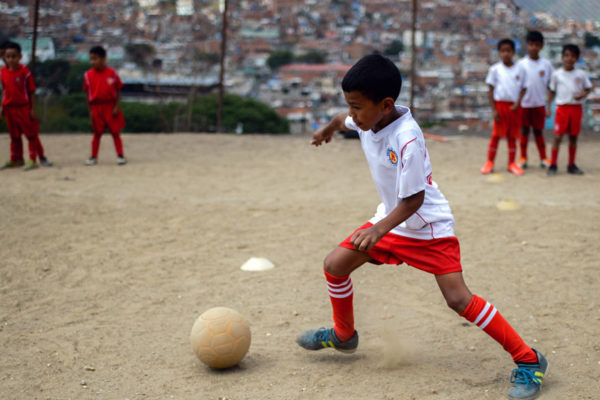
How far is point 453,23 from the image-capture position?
2109 cm

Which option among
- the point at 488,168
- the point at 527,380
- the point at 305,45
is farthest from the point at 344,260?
the point at 305,45

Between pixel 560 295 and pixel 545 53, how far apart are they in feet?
36.1

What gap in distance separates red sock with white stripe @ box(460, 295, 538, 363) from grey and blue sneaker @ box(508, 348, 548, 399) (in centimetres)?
3

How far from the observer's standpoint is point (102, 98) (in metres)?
9.29

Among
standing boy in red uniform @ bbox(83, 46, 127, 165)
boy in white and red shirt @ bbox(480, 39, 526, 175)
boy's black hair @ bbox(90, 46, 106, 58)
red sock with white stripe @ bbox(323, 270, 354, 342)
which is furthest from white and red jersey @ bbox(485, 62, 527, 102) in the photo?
red sock with white stripe @ bbox(323, 270, 354, 342)

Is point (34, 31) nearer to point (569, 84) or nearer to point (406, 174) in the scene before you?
point (569, 84)

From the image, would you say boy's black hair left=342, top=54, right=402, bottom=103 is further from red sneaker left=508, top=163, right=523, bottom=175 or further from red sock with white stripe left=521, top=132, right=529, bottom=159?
red sock with white stripe left=521, top=132, right=529, bottom=159

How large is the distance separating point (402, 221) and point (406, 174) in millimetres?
215

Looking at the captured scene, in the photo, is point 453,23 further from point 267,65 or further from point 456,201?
point 456,201

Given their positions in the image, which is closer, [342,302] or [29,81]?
[342,302]

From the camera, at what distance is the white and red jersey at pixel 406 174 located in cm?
273

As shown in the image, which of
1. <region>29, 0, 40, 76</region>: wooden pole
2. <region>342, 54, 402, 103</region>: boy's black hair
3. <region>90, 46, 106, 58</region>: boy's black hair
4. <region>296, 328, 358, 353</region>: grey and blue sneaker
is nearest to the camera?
<region>342, 54, 402, 103</region>: boy's black hair

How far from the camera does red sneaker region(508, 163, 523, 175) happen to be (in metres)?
8.48

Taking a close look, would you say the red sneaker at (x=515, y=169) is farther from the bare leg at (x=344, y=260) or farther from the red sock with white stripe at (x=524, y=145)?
the bare leg at (x=344, y=260)
